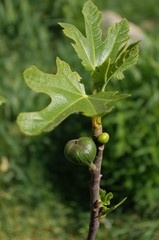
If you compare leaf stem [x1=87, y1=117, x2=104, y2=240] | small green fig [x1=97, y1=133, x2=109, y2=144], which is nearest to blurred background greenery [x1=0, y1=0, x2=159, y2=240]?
leaf stem [x1=87, y1=117, x2=104, y2=240]

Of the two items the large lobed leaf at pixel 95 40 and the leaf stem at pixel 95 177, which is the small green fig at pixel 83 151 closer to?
the leaf stem at pixel 95 177

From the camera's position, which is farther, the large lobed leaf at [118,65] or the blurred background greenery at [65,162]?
the blurred background greenery at [65,162]

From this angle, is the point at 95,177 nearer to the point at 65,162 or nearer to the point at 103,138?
the point at 103,138

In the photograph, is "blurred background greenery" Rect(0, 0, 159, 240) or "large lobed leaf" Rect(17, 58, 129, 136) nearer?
"large lobed leaf" Rect(17, 58, 129, 136)

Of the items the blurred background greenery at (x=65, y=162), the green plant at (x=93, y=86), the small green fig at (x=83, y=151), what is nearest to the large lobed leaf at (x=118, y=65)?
the green plant at (x=93, y=86)

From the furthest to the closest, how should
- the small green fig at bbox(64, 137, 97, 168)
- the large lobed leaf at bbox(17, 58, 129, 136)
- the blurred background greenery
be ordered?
1. the blurred background greenery
2. the small green fig at bbox(64, 137, 97, 168)
3. the large lobed leaf at bbox(17, 58, 129, 136)

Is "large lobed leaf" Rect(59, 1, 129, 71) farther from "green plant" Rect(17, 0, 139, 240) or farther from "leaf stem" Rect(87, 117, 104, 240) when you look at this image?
"leaf stem" Rect(87, 117, 104, 240)

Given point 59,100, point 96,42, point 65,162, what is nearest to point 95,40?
point 96,42
